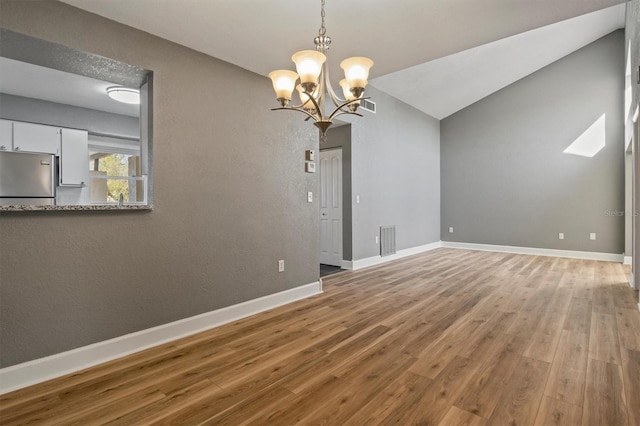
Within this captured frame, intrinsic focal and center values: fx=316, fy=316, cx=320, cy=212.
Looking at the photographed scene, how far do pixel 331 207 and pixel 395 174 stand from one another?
1641mm

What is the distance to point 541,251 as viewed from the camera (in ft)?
22.2

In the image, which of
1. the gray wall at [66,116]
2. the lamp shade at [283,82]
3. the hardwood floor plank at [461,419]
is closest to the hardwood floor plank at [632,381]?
the hardwood floor plank at [461,419]

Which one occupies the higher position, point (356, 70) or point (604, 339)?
point (356, 70)

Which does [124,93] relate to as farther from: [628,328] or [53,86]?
[628,328]

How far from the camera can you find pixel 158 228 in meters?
2.64

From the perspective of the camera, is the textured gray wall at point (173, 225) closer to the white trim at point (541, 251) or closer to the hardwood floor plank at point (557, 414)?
the hardwood floor plank at point (557, 414)

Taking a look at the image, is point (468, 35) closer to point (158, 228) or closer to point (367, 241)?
point (158, 228)

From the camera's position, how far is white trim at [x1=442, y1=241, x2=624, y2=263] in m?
6.13

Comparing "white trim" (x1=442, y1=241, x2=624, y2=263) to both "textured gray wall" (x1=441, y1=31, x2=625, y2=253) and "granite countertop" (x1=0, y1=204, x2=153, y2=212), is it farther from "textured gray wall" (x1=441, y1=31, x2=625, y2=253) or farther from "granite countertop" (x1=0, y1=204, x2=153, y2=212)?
"granite countertop" (x1=0, y1=204, x2=153, y2=212)

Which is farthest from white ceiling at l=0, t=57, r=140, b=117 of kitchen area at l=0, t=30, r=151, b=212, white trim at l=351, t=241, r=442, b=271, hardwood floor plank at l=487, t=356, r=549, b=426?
hardwood floor plank at l=487, t=356, r=549, b=426

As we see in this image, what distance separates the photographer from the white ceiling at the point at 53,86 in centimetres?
360

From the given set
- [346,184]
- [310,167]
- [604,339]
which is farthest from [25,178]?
[604,339]

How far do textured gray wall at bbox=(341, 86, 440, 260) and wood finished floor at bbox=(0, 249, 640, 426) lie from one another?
2.37m

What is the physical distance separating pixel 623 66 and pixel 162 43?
788 cm
